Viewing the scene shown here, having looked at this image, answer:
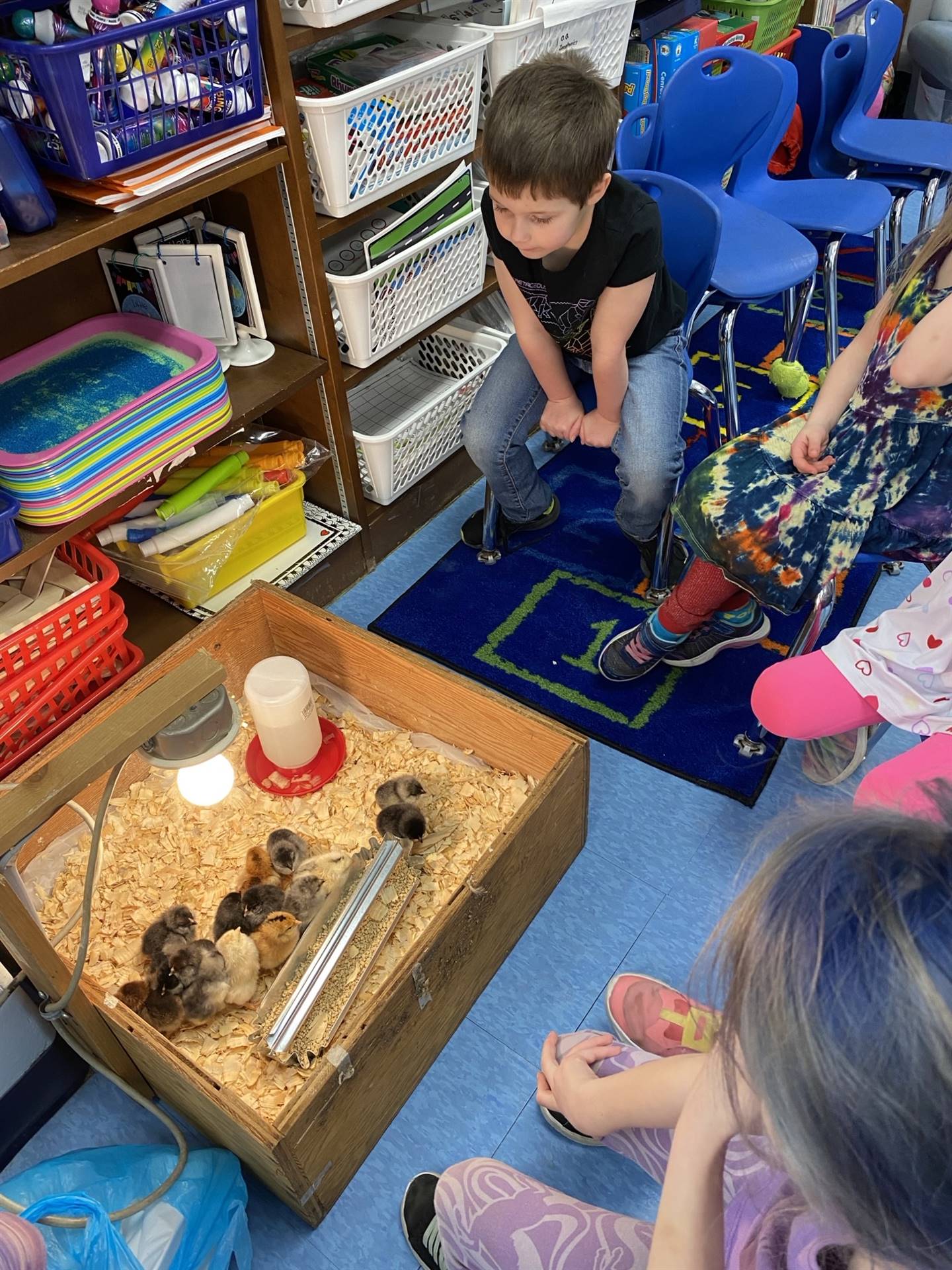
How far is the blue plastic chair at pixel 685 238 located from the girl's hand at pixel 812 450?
33cm

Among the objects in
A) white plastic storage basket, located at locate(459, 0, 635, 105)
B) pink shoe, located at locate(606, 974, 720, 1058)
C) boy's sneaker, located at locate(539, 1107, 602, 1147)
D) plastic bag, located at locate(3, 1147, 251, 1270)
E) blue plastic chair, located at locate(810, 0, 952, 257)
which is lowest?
boy's sneaker, located at locate(539, 1107, 602, 1147)

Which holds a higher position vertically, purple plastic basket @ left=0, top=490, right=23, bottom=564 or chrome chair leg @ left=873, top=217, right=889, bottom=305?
purple plastic basket @ left=0, top=490, right=23, bottom=564

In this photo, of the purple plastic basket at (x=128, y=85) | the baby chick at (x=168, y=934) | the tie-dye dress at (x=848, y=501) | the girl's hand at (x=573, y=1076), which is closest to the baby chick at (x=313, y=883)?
the baby chick at (x=168, y=934)

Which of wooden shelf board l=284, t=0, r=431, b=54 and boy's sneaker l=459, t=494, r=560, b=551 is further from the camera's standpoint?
boy's sneaker l=459, t=494, r=560, b=551

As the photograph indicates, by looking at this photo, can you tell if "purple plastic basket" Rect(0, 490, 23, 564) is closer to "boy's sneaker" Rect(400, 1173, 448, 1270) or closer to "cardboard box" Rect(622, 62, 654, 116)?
"boy's sneaker" Rect(400, 1173, 448, 1270)

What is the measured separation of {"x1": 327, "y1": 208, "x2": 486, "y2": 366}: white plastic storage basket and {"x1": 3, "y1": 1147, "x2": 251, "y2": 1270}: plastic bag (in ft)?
3.84

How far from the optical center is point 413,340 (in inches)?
63.8

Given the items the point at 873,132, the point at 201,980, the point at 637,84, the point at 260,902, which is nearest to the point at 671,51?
the point at 637,84

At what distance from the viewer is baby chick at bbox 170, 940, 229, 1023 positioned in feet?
3.37

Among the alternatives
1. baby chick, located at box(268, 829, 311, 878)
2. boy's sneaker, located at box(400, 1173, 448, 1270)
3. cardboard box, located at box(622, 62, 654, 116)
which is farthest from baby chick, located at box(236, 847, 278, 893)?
cardboard box, located at box(622, 62, 654, 116)

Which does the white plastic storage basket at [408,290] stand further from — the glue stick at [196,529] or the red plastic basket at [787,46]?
the red plastic basket at [787,46]

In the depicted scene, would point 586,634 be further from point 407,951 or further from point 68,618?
point 68,618

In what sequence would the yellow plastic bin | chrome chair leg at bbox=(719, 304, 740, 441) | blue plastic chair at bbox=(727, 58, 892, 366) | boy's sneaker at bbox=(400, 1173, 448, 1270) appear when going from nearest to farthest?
boy's sneaker at bbox=(400, 1173, 448, 1270), the yellow plastic bin, chrome chair leg at bbox=(719, 304, 740, 441), blue plastic chair at bbox=(727, 58, 892, 366)

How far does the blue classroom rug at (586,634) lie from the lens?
1.46 meters
